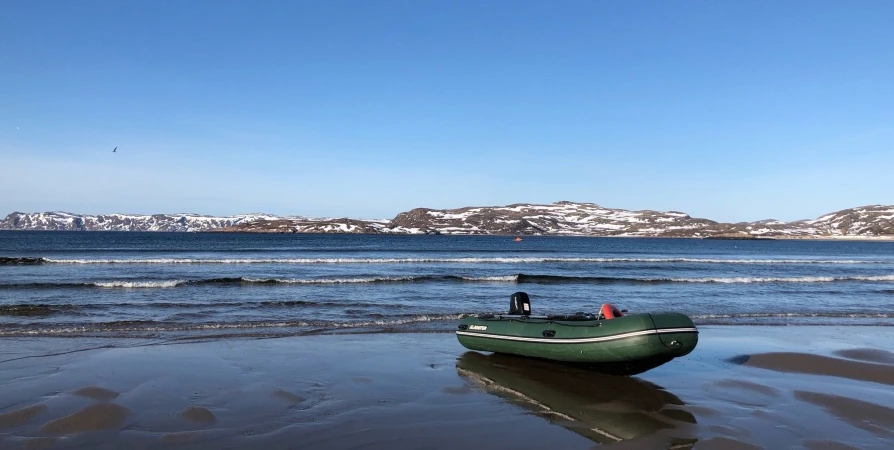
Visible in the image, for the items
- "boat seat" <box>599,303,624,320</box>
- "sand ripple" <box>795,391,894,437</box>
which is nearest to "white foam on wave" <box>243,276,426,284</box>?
"boat seat" <box>599,303,624,320</box>

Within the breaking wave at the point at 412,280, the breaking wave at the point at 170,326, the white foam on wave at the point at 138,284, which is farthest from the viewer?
the breaking wave at the point at 412,280

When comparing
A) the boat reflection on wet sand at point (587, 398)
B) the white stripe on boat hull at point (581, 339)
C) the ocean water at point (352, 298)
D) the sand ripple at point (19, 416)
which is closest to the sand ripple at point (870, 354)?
the ocean water at point (352, 298)

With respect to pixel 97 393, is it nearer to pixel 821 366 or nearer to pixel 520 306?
pixel 520 306

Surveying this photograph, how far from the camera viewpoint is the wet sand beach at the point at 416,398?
23.1ft

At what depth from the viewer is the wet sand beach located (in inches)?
277

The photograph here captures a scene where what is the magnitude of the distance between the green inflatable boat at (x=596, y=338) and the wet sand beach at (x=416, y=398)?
0.33m

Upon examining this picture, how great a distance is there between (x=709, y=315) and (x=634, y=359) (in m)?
10.6

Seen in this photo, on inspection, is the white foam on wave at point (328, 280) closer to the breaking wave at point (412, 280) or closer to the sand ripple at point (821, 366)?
the breaking wave at point (412, 280)

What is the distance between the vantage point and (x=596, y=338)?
1017cm

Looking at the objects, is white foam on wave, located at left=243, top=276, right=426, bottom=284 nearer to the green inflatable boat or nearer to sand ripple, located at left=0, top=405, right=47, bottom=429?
the green inflatable boat

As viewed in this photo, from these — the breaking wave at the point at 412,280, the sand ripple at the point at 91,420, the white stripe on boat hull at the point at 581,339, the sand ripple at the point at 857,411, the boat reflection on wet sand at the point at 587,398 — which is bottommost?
the boat reflection on wet sand at the point at 587,398

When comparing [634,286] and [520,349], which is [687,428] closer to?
[520,349]

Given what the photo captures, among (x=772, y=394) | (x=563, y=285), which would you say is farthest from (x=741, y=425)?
(x=563, y=285)

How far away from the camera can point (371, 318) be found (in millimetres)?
17188
